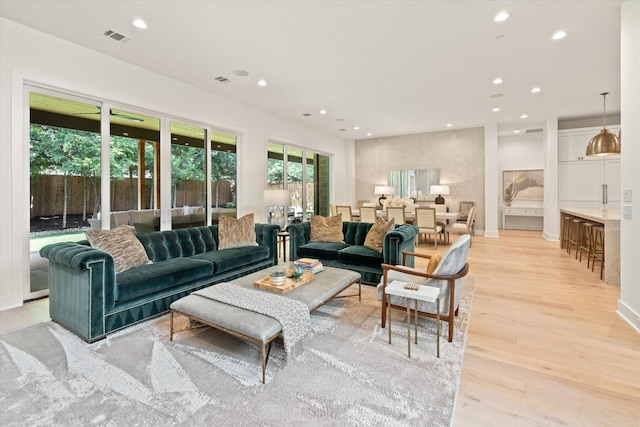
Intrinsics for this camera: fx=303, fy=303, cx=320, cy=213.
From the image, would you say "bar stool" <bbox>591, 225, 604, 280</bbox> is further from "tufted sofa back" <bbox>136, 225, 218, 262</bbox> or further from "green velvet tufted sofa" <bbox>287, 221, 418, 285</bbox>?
"tufted sofa back" <bbox>136, 225, 218, 262</bbox>

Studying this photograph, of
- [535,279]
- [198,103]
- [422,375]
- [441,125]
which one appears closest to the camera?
[422,375]

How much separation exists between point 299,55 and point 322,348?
3615 millimetres

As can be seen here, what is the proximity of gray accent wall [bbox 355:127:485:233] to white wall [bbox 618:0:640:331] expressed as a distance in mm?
5859

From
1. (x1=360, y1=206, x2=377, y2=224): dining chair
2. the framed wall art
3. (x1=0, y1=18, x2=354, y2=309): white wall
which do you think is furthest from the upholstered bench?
the framed wall art

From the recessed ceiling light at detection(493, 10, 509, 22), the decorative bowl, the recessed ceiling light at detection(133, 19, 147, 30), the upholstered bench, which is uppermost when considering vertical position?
the recessed ceiling light at detection(133, 19, 147, 30)

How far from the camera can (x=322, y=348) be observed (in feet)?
7.82

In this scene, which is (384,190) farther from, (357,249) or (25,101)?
(25,101)

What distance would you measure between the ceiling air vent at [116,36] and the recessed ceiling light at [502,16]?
414 centimetres

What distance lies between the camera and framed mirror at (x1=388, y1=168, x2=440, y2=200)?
30.6ft

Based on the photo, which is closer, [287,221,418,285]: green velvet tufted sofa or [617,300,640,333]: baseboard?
[617,300,640,333]: baseboard

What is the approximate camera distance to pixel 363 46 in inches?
149

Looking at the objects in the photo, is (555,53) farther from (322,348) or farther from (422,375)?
(322,348)

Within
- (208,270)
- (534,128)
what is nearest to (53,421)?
(208,270)

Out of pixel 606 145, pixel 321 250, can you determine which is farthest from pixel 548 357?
pixel 606 145
